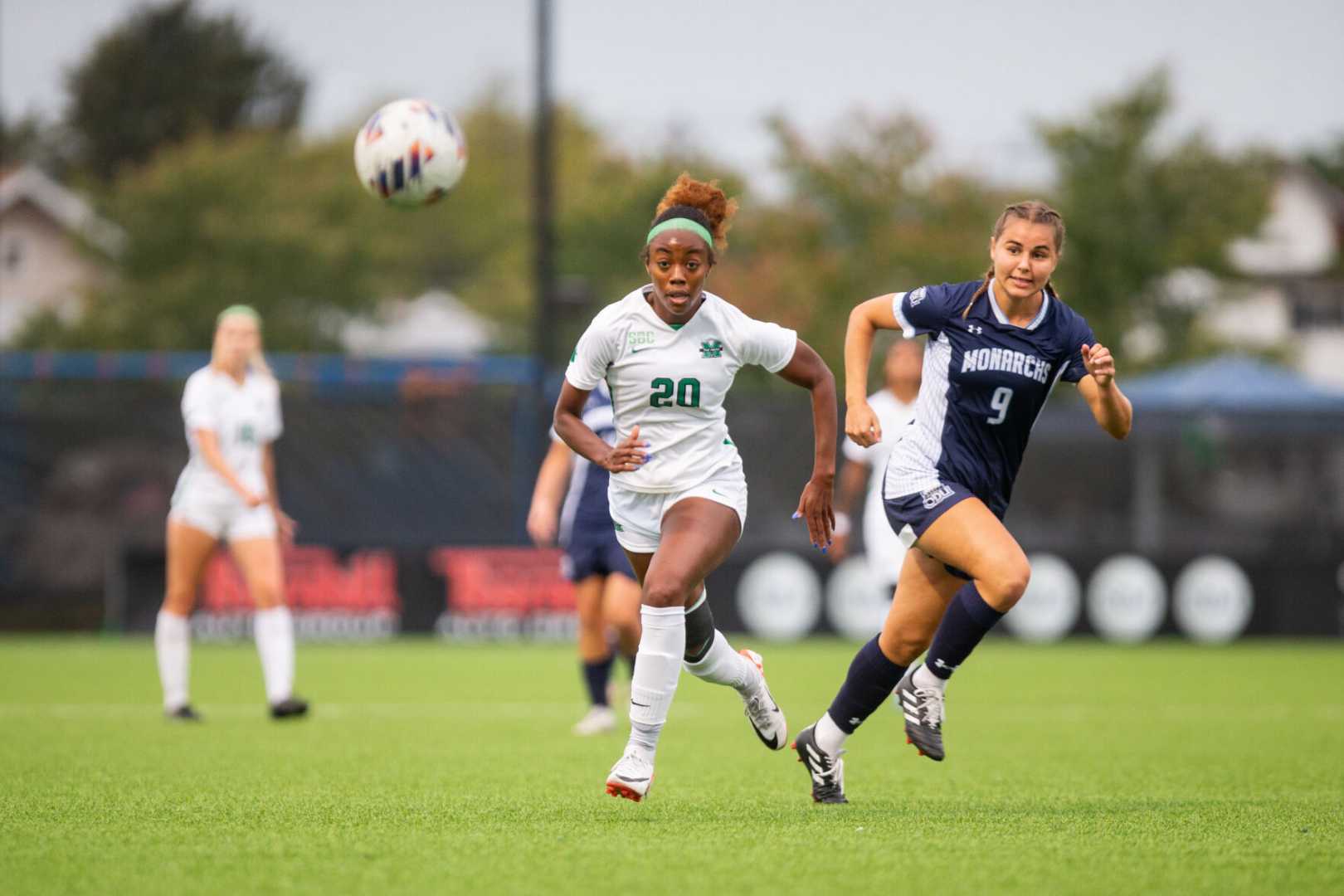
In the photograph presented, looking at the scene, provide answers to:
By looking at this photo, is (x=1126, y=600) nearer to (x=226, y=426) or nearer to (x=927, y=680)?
(x=226, y=426)

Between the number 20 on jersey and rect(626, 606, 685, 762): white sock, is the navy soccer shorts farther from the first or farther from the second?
rect(626, 606, 685, 762): white sock

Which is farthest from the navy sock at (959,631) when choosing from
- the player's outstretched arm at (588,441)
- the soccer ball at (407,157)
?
the soccer ball at (407,157)

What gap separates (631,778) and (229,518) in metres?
5.17

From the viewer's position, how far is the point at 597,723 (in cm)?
1048

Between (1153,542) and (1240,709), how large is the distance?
11329mm

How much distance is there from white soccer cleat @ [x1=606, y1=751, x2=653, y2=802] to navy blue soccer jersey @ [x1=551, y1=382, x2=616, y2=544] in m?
3.97

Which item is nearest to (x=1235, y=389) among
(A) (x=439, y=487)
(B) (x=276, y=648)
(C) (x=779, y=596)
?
(C) (x=779, y=596)

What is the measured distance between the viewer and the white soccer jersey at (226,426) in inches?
423

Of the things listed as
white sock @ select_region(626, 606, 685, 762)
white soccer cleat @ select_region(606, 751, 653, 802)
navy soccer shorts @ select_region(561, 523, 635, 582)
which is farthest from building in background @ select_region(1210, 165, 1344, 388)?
white soccer cleat @ select_region(606, 751, 653, 802)

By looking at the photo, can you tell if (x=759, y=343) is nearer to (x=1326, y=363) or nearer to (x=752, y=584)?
(x=752, y=584)

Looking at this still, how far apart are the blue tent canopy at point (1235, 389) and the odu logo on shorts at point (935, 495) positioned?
18485 mm

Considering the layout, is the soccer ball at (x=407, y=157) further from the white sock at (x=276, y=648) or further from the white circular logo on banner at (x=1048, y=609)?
the white circular logo on banner at (x=1048, y=609)

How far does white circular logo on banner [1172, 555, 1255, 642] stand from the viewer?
803 inches

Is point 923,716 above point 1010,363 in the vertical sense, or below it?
below
